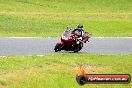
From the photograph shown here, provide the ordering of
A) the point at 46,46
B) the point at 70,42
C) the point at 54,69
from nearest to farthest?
the point at 54,69 → the point at 70,42 → the point at 46,46

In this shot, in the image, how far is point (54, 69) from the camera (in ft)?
42.6

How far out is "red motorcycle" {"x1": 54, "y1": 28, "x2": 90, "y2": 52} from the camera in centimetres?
1730

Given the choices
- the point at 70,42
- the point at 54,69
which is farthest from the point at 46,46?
the point at 54,69

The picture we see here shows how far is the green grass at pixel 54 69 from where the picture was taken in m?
11.0

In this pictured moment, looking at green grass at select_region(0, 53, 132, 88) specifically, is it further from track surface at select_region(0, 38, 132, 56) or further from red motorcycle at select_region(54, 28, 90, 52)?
track surface at select_region(0, 38, 132, 56)

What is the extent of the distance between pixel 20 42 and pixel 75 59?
5.91m

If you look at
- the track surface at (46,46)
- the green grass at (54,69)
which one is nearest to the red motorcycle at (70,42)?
the track surface at (46,46)

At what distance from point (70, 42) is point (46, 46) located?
2.28 meters

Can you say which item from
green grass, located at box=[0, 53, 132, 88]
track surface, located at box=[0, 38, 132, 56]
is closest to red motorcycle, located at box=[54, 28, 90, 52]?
track surface, located at box=[0, 38, 132, 56]

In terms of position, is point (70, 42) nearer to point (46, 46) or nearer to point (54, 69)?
point (46, 46)

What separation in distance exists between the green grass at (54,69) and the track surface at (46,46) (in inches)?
82.9

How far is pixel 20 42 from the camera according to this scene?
20.4 m

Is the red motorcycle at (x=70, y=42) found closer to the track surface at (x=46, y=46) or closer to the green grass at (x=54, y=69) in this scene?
the track surface at (x=46, y=46)

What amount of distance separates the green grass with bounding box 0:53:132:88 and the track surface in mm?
2107
